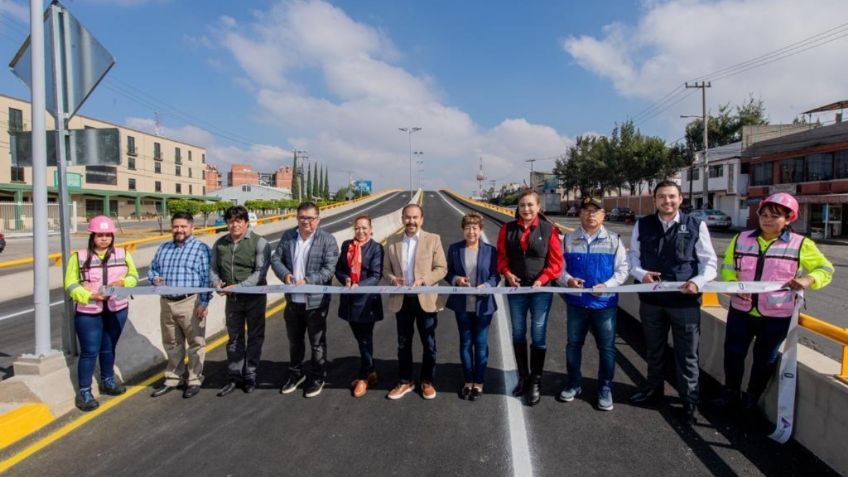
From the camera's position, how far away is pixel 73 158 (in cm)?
457

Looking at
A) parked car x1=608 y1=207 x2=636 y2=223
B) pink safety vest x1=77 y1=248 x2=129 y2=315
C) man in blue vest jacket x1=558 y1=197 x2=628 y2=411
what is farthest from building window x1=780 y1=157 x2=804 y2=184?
pink safety vest x1=77 y1=248 x2=129 y2=315

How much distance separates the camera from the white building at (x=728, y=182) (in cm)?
3891

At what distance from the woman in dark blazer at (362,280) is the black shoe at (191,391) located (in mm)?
1561

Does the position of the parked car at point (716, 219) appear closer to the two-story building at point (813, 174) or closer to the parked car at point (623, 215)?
the two-story building at point (813, 174)

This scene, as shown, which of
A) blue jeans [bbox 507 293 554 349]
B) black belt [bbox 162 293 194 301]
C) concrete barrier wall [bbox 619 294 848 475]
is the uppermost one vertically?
black belt [bbox 162 293 194 301]

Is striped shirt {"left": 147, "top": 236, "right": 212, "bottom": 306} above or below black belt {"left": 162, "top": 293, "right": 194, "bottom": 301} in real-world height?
above

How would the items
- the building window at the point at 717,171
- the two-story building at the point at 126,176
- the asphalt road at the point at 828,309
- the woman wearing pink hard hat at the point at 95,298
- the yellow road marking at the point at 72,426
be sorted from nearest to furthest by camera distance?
the yellow road marking at the point at 72,426 → the woman wearing pink hard hat at the point at 95,298 → the asphalt road at the point at 828,309 → the building window at the point at 717,171 → the two-story building at the point at 126,176

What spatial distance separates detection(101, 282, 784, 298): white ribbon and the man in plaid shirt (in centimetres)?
13

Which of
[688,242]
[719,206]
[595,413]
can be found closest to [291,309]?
[595,413]

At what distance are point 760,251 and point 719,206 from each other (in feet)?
→ 150

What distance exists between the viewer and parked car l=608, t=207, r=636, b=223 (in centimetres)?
4577

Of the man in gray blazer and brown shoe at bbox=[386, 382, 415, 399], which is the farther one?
the man in gray blazer

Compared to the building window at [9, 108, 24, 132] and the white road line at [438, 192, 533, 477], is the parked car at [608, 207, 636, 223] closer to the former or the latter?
the white road line at [438, 192, 533, 477]

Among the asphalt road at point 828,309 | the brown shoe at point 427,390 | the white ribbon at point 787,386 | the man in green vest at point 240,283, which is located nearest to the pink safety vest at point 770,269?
the white ribbon at point 787,386
